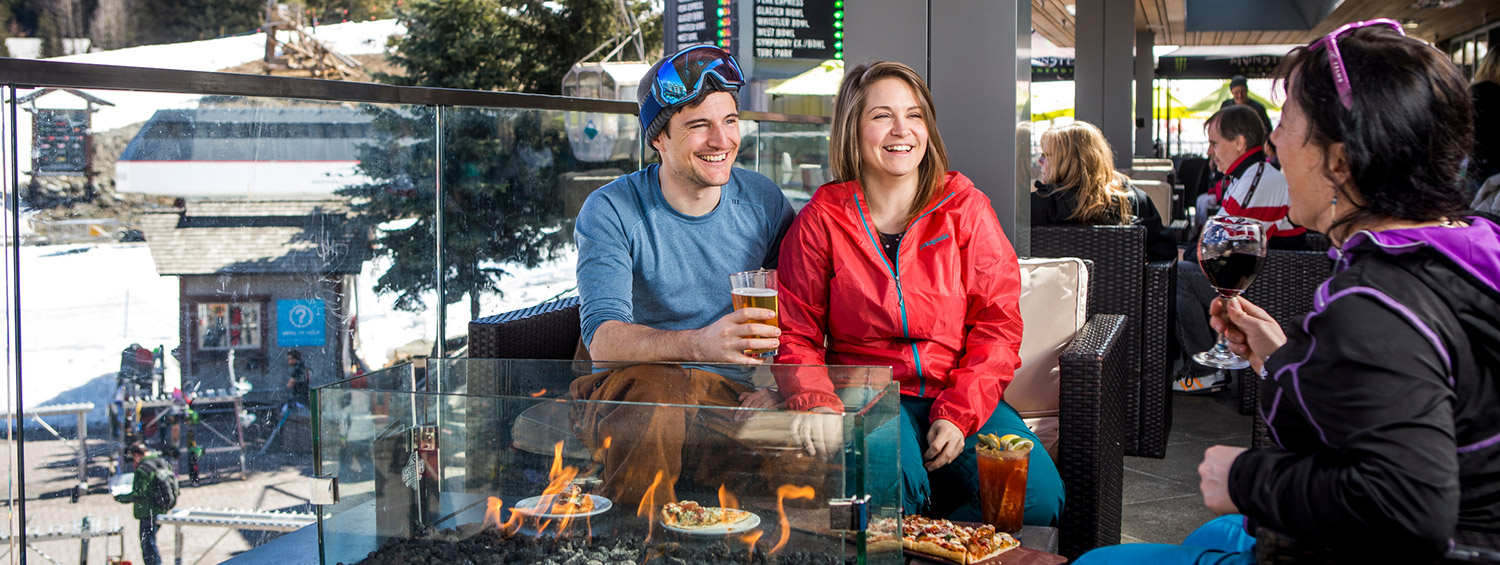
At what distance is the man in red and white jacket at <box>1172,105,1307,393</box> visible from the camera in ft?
15.9

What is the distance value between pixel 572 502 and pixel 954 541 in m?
0.66

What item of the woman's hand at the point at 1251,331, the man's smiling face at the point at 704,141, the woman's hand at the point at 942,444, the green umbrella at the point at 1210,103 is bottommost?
the woman's hand at the point at 942,444

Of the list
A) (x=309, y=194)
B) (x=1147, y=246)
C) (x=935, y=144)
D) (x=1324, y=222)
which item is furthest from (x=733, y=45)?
(x=1324, y=222)

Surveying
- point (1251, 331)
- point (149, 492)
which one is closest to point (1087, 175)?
point (1251, 331)

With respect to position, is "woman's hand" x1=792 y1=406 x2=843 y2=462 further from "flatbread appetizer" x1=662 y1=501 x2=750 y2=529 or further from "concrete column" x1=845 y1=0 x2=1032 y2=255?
"concrete column" x1=845 y1=0 x2=1032 y2=255

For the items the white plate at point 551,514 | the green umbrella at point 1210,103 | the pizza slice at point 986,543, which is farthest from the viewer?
the green umbrella at point 1210,103

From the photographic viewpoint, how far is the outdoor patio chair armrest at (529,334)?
2520 mm

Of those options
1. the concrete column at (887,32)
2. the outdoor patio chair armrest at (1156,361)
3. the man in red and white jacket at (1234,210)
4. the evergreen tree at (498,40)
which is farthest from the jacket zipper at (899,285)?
the evergreen tree at (498,40)

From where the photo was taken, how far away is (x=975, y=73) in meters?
3.32

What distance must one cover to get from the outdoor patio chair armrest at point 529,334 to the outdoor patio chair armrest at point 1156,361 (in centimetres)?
220

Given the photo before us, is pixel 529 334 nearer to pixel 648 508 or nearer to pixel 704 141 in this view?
pixel 704 141

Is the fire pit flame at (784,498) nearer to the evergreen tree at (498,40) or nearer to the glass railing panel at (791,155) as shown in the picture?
the glass railing panel at (791,155)

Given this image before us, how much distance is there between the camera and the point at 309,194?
5125 mm

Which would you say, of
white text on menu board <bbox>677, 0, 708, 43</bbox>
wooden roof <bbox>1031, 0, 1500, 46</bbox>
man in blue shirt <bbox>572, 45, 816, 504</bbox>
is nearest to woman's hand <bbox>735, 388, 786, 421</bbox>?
man in blue shirt <bbox>572, 45, 816, 504</bbox>
